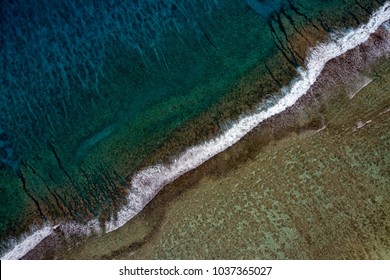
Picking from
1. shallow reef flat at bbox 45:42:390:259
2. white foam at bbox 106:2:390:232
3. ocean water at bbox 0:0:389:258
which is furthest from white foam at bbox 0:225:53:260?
white foam at bbox 106:2:390:232

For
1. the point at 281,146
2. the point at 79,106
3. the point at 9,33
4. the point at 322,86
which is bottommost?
the point at 281,146

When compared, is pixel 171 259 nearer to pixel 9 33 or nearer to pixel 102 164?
pixel 102 164

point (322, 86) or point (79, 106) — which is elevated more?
point (79, 106)

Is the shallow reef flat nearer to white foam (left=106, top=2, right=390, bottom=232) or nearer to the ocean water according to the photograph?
white foam (left=106, top=2, right=390, bottom=232)

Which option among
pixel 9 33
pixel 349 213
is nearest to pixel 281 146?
pixel 349 213

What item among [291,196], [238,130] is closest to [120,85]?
[238,130]
